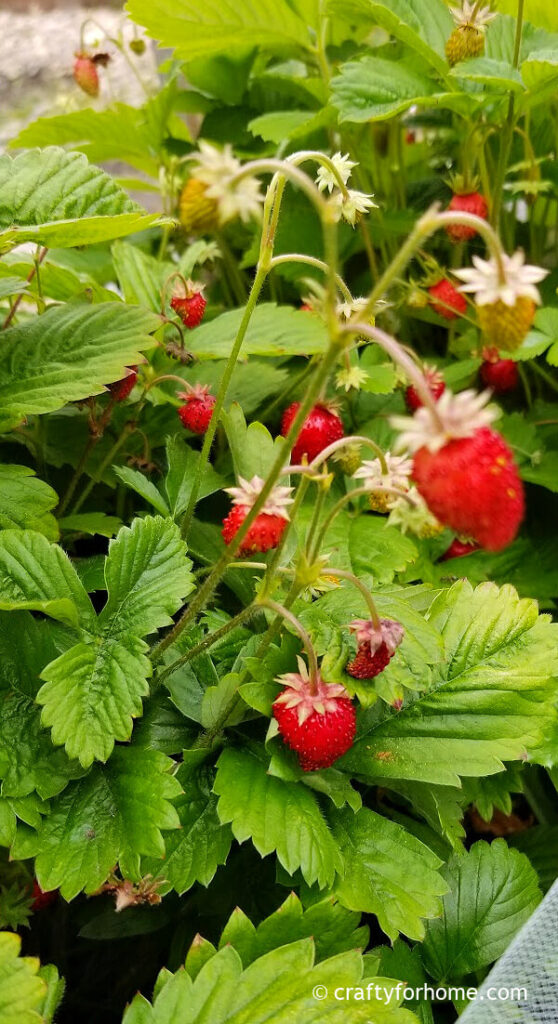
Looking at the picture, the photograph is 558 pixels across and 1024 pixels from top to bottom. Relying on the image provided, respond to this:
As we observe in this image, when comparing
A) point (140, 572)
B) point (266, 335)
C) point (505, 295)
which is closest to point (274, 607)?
point (140, 572)

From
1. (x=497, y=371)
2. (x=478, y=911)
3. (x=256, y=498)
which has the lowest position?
(x=478, y=911)

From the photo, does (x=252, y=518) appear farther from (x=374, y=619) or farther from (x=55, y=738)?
(x=55, y=738)

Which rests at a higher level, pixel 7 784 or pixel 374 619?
pixel 374 619

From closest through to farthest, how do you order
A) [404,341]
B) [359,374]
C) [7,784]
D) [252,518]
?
[252,518]
[7,784]
[359,374]
[404,341]

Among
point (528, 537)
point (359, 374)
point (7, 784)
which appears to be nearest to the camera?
point (7, 784)

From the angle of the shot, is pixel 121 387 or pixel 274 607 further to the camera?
pixel 121 387

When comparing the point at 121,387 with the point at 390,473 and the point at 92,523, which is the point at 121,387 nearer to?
A: the point at 92,523

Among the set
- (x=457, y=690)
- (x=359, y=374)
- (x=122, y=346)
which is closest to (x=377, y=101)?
(x=359, y=374)

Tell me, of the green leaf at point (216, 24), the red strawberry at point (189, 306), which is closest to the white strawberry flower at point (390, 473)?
the red strawberry at point (189, 306)

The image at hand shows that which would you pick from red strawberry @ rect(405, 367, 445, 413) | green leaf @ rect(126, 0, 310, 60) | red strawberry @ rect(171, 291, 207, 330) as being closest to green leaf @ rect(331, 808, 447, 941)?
red strawberry @ rect(405, 367, 445, 413)

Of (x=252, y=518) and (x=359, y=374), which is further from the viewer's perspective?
(x=359, y=374)
